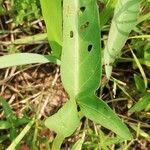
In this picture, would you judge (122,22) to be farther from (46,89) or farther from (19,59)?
(46,89)

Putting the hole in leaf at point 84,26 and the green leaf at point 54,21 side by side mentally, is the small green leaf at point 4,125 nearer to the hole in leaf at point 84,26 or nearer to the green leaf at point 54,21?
the green leaf at point 54,21

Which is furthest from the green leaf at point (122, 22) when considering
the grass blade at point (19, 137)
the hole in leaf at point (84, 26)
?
the grass blade at point (19, 137)

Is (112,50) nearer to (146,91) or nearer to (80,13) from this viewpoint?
(80,13)

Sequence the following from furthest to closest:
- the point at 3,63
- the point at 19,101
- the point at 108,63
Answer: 1. the point at 19,101
2. the point at 108,63
3. the point at 3,63

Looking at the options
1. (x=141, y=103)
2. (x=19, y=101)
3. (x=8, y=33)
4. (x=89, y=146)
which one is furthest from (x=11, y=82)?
(x=141, y=103)

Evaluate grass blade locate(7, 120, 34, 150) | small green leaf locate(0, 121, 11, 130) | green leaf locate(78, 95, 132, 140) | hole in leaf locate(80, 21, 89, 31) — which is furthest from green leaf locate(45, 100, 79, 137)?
small green leaf locate(0, 121, 11, 130)

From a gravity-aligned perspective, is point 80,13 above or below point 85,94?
above

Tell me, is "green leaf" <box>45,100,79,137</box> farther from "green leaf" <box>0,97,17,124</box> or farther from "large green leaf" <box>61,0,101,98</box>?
"green leaf" <box>0,97,17,124</box>
